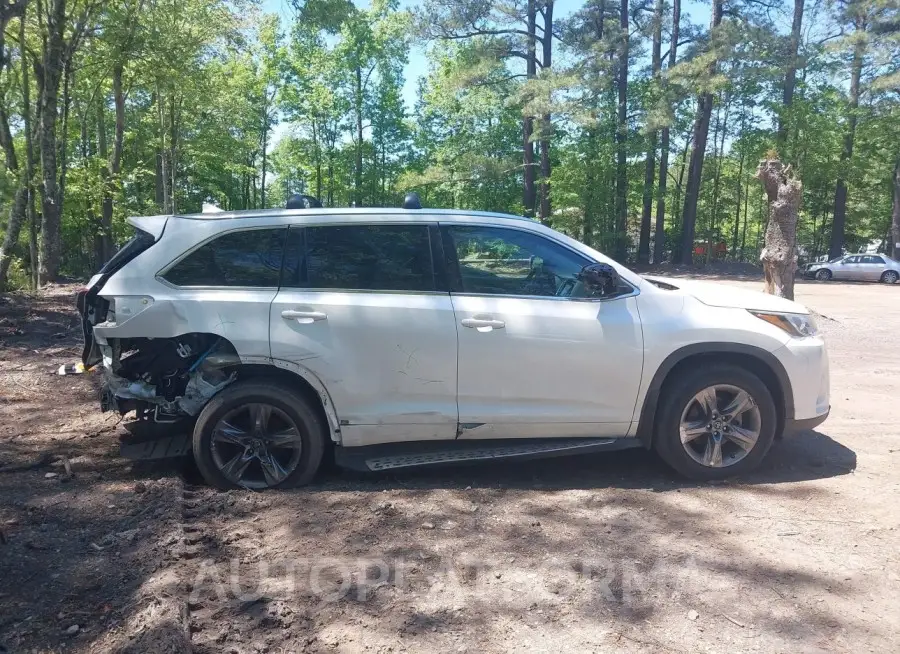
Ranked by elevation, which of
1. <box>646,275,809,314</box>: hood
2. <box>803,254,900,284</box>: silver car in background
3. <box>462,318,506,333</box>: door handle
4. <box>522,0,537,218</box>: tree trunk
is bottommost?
<box>462,318,506,333</box>: door handle

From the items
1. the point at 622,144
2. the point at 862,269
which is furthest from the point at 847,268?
the point at 622,144

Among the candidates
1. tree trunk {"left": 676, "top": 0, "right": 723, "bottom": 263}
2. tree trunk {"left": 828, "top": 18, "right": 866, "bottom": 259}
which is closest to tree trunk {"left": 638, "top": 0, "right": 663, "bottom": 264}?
tree trunk {"left": 676, "top": 0, "right": 723, "bottom": 263}

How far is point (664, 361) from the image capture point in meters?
4.47

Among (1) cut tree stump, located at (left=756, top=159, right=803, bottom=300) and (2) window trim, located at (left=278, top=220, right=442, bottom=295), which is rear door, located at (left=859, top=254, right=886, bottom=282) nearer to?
(1) cut tree stump, located at (left=756, top=159, right=803, bottom=300)

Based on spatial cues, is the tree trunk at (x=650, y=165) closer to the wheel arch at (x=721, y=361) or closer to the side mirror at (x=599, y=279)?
the wheel arch at (x=721, y=361)

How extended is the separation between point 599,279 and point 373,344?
1.55m

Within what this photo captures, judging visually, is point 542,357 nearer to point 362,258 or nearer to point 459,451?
point 459,451

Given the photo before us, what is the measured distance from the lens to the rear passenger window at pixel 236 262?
14.5 feet

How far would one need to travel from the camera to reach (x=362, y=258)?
4.53 meters

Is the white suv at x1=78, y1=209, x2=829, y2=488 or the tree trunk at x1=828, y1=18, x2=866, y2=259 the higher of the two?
the tree trunk at x1=828, y1=18, x2=866, y2=259

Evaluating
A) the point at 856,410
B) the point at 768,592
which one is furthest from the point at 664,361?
the point at 856,410

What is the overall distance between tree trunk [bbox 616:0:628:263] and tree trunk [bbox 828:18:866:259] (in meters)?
9.61

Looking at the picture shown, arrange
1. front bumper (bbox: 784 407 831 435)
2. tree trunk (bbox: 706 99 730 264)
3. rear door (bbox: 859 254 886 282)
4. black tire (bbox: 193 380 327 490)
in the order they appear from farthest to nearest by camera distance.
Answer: tree trunk (bbox: 706 99 730 264) < rear door (bbox: 859 254 886 282) < front bumper (bbox: 784 407 831 435) < black tire (bbox: 193 380 327 490)

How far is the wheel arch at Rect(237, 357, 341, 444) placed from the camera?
14.2ft
